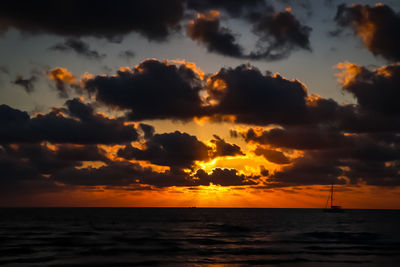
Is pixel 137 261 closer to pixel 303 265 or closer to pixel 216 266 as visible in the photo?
pixel 216 266

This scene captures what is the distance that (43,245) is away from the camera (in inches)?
3068

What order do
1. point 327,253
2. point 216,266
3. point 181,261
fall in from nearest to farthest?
point 216,266 < point 181,261 < point 327,253

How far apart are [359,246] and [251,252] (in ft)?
83.8

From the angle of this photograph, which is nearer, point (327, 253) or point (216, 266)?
point (216, 266)

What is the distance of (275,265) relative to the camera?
5544 cm

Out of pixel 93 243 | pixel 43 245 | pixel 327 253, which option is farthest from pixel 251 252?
pixel 43 245

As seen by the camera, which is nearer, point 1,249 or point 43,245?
point 1,249

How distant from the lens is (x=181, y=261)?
5872cm

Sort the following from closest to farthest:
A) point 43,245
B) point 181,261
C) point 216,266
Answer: point 216,266, point 181,261, point 43,245

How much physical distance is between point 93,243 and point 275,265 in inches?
1683

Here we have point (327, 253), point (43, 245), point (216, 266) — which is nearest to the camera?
point (216, 266)

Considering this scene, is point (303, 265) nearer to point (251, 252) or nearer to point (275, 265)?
point (275, 265)

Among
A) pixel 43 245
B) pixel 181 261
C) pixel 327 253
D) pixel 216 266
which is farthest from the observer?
pixel 43 245

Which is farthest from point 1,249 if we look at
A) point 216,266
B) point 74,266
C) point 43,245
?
point 216,266
